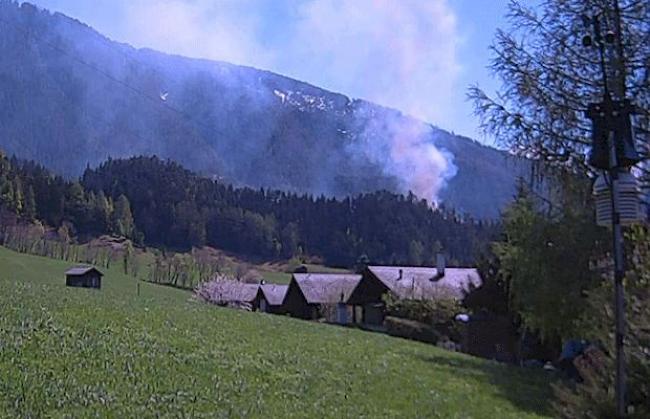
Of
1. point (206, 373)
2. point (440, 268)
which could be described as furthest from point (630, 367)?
point (440, 268)

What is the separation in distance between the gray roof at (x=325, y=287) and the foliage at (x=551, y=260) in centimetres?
3751

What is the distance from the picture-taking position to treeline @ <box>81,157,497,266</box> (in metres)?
115

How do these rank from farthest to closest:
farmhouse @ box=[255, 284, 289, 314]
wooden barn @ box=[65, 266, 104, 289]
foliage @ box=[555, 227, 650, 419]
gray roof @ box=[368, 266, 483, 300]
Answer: wooden barn @ box=[65, 266, 104, 289], farmhouse @ box=[255, 284, 289, 314], gray roof @ box=[368, 266, 483, 300], foliage @ box=[555, 227, 650, 419]

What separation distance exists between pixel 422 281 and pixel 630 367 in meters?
37.7

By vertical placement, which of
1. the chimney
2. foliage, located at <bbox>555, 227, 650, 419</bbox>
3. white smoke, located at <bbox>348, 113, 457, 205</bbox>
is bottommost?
foliage, located at <bbox>555, 227, 650, 419</bbox>

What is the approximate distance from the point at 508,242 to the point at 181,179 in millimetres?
123264

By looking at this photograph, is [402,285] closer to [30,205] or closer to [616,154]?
[616,154]

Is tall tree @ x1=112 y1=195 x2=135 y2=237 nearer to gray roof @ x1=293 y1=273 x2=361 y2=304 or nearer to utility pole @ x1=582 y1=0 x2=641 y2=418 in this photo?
gray roof @ x1=293 y1=273 x2=361 y2=304

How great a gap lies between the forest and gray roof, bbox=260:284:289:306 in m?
39.5

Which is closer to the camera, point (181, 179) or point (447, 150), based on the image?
point (181, 179)

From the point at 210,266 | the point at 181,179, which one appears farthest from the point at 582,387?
the point at 181,179

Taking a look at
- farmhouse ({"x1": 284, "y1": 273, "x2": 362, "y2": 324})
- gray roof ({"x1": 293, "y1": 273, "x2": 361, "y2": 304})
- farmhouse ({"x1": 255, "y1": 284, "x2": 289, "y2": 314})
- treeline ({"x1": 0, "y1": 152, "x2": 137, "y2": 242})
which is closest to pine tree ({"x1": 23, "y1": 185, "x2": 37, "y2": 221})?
treeline ({"x1": 0, "y1": 152, "x2": 137, "y2": 242})

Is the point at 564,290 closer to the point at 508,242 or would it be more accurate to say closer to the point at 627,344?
the point at 508,242

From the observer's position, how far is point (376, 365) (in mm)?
13188
